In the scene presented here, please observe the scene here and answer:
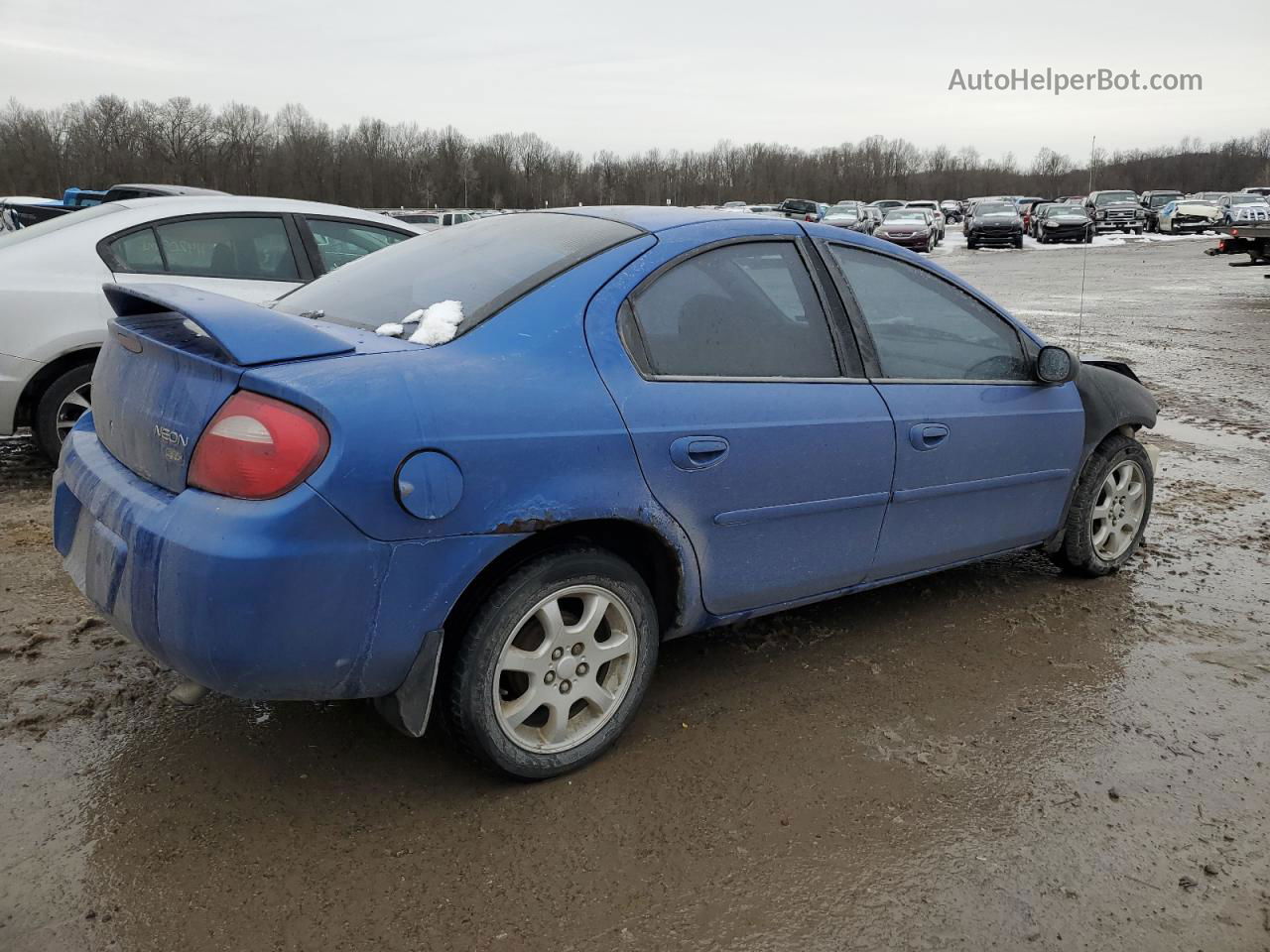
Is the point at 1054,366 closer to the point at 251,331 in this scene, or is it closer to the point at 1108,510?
the point at 1108,510

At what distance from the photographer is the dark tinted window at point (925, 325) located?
→ 3.57 meters

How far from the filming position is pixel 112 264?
5.62 m

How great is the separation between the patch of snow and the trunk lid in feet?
0.64

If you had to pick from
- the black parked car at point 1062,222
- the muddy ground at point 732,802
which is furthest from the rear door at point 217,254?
the black parked car at point 1062,222

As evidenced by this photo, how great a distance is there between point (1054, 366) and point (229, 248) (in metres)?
4.65

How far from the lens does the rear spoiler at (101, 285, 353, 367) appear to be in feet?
8.11

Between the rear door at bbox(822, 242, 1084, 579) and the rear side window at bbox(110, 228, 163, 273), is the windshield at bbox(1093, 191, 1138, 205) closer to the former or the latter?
the rear door at bbox(822, 242, 1084, 579)

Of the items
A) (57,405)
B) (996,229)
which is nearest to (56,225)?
(57,405)

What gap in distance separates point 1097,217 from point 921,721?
158ft

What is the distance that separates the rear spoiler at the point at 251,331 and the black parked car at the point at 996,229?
38.1 metres

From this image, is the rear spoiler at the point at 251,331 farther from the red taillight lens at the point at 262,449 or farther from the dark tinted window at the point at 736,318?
the dark tinted window at the point at 736,318

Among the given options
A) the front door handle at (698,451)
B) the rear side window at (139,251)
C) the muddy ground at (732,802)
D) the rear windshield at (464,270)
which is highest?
the rear side window at (139,251)

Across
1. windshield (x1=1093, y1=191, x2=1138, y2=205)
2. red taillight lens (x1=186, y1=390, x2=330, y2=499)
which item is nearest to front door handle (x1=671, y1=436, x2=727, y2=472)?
red taillight lens (x1=186, y1=390, x2=330, y2=499)

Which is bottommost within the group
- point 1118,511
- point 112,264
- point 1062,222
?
point 1118,511
